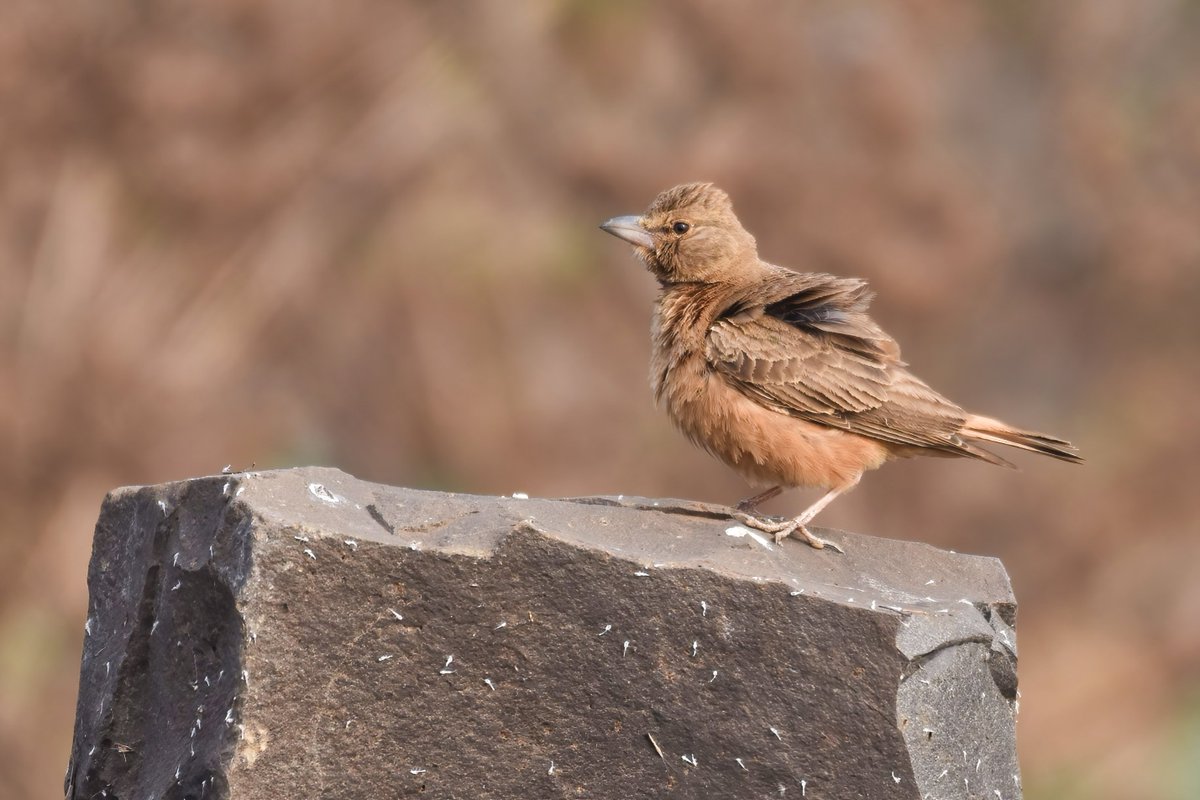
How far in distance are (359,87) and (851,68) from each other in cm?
388

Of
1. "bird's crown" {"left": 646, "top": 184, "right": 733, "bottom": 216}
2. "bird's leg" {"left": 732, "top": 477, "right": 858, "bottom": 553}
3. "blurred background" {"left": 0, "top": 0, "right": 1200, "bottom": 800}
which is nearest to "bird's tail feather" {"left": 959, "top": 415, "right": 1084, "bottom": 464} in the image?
"bird's leg" {"left": 732, "top": 477, "right": 858, "bottom": 553}

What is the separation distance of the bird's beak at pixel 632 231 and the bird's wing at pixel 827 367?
724 millimetres

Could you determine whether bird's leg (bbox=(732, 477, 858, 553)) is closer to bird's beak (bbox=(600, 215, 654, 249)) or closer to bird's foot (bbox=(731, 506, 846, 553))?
bird's foot (bbox=(731, 506, 846, 553))

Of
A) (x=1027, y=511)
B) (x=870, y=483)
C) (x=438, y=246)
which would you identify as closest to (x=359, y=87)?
(x=438, y=246)

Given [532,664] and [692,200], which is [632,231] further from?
[532,664]

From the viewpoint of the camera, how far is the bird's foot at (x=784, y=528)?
5.47 meters

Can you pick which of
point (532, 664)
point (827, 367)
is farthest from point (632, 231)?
point (532, 664)

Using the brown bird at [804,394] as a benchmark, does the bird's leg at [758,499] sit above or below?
below

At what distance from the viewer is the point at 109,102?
436 inches

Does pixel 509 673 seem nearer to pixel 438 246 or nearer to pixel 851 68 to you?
pixel 438 246

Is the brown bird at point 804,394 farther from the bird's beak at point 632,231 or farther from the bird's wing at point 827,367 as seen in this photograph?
the bird's beak at point 632,231

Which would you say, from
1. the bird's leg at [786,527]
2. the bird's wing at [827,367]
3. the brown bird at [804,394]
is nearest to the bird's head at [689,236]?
the brown bird at [804,394]

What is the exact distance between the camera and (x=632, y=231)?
275 inches

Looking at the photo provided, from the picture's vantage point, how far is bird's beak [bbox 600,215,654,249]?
22.9 feet
